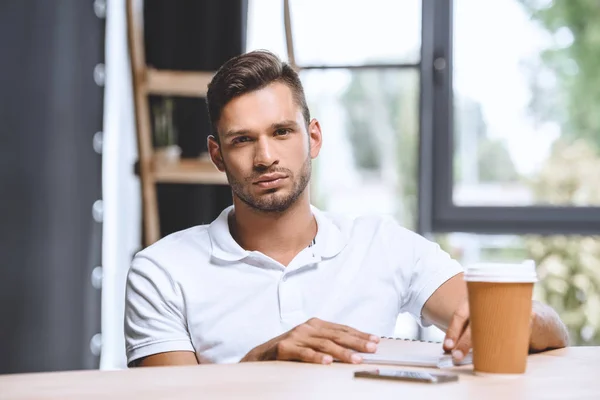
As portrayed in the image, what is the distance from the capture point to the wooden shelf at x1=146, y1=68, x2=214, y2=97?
3.24 meters

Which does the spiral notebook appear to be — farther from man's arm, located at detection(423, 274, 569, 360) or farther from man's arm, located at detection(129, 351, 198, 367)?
man's arm, located at detection(129, 351, 198, 367)

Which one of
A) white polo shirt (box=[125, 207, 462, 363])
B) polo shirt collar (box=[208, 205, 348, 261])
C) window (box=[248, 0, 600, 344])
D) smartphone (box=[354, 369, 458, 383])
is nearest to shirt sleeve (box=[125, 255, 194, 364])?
white polo shirt (box=[125, 207, 462, 363])

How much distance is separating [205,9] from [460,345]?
250cm

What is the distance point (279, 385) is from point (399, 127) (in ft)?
8.43

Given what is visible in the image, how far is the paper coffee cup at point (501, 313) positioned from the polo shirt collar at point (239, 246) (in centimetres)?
69

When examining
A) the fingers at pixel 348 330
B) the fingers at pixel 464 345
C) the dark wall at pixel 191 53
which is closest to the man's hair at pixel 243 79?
the fingers at pixel 348 330

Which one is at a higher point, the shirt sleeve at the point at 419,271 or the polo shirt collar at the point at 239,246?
the polo shirt collar at the point at 239,246

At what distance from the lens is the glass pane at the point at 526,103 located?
3.41 metres

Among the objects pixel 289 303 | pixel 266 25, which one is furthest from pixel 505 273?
pixel 266 25

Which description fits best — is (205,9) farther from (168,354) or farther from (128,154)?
(168,354)

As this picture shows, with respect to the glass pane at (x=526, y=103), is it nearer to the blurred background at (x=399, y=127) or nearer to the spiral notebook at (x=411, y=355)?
the blurred background at (x=399, y=127)

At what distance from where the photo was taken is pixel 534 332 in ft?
4.55

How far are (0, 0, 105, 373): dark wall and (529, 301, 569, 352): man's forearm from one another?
175 centimetres

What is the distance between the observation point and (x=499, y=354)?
114 cm
